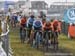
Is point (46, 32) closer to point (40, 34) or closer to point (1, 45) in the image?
point (40, 34)

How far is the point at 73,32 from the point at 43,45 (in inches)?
289

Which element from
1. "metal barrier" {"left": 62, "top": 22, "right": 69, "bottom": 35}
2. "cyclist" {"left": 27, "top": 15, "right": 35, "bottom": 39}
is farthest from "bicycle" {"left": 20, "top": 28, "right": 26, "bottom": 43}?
"metal barrier" {"left": 62, "top": 22, "right": 69, "bottom": 35}

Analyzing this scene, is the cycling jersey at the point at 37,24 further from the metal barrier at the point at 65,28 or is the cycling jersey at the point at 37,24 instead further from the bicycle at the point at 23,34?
the metal barrier at the point at 65,28

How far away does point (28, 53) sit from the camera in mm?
18906

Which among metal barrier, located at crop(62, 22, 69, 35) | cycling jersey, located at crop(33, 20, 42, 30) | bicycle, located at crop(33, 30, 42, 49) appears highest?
cycling jersey, located at crop(33, 20, 42, 30)

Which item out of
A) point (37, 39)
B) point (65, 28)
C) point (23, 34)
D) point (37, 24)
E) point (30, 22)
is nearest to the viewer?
point (37, 24)

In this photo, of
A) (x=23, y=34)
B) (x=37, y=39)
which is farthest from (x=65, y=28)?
(x=37, y=39)

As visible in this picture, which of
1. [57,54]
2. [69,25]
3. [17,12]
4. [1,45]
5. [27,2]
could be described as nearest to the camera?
[1,45]

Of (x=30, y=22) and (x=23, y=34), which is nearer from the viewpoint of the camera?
(x=30, y=22)

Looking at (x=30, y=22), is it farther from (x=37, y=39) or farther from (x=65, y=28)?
(x=65, y=28)

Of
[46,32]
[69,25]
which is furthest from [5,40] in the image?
[69,25]

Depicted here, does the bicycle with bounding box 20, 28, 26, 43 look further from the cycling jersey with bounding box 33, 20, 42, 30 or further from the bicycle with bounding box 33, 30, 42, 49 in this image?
the cycling jersey with bounding box 33, 20, 42, 30

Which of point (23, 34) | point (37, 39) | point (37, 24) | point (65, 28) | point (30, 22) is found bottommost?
point (65, 28)

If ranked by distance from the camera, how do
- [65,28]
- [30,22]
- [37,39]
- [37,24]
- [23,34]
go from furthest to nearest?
1. [65,28]
2. [23,34]
3. [30,22]
4. [37,39]
5. [37,24]
